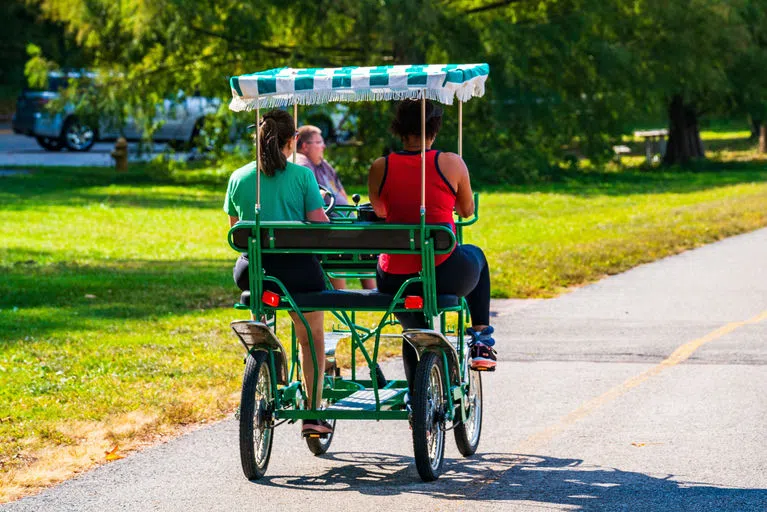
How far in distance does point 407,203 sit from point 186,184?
21372 mm

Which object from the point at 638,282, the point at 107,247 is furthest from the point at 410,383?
the point at 107,247

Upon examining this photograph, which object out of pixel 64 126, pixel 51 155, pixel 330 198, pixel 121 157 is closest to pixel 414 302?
pixel 330 198

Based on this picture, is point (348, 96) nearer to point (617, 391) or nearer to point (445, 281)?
point (445, 281)

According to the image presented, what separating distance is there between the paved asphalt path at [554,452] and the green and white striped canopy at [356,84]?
1.83 meters

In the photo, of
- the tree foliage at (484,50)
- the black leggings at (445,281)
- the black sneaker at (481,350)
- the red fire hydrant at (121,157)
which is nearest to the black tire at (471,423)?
the black sneaker at (481,350)

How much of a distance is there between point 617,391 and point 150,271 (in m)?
7.49

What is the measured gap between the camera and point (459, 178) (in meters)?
6.72

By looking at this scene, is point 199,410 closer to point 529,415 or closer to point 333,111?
point 529,415

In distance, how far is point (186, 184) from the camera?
1088 inches

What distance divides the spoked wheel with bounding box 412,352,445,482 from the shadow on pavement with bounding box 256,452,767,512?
11 centimetres

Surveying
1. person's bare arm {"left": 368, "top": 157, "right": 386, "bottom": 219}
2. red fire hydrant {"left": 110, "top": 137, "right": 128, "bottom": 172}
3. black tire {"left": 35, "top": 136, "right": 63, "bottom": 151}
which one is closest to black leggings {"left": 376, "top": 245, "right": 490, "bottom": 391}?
person's bare arm {"left": 368, "top": 157, "right": 386, "bottom": 219}

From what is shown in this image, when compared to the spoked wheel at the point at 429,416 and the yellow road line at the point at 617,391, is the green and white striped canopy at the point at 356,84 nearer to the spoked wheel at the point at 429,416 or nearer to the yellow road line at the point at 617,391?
the spoked wheel at the point at 429,416

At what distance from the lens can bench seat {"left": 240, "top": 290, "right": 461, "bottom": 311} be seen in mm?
6562

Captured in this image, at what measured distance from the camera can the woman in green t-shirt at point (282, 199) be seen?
6.71 metres
